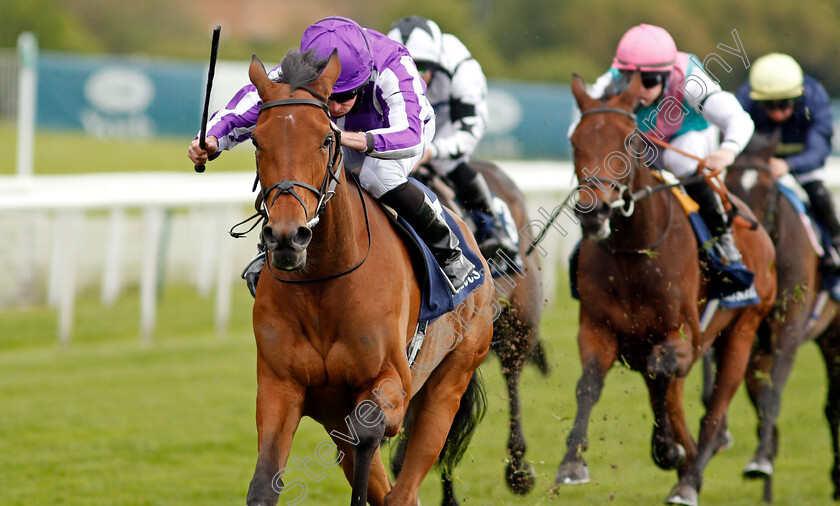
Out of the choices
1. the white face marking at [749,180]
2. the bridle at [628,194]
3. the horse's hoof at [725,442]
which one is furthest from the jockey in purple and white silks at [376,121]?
the white face marking at [749,180]

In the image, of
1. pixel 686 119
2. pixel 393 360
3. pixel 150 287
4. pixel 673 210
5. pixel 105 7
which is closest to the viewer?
pixel 393 360

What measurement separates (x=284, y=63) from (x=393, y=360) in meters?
0.94

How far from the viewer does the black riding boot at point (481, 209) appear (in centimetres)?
541

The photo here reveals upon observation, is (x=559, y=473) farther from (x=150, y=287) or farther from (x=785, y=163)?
(x=150, y=287)

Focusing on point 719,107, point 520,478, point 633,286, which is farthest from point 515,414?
point 719,107

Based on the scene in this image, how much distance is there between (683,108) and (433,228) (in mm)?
2040

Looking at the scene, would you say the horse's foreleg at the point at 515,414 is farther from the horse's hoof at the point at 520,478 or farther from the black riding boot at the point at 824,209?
the black riding boot at the point at 824,209

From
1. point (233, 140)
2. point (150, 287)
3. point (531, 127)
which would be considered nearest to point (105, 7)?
point (531, 127)

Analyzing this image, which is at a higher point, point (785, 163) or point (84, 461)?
point (785, 163)

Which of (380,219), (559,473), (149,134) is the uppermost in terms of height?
(380,219)

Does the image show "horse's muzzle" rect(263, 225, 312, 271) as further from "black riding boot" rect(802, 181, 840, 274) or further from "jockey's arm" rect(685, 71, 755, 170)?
"black riding boot" rect(802, 181, 840, 274)

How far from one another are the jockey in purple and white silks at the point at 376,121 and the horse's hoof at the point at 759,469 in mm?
2489

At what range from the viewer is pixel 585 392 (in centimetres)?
471

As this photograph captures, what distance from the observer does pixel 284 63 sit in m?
2.97
